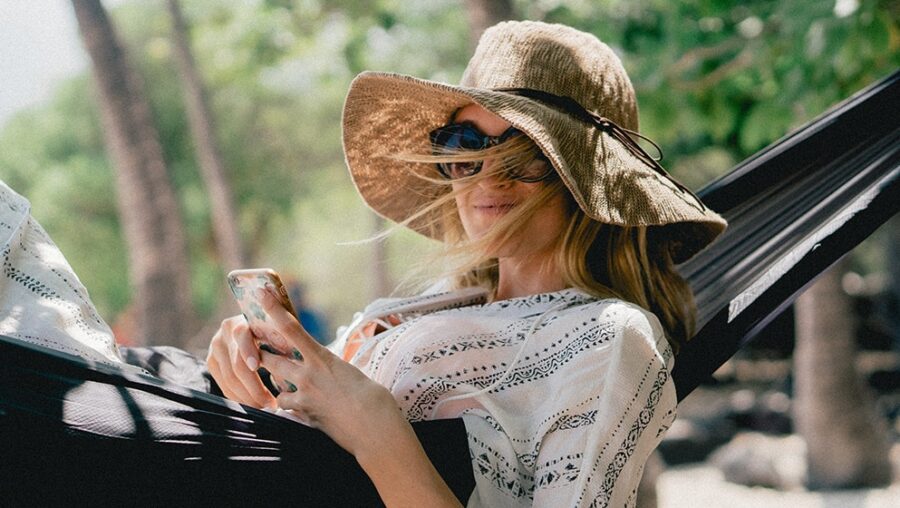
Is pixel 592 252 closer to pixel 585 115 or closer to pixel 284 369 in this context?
pixel 585 115

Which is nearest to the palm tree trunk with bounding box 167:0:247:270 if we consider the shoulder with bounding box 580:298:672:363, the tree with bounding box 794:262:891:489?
the tree with bounding box 794:262:891:489

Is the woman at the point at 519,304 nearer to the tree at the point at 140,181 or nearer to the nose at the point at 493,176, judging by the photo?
the nose at the point at 493,176

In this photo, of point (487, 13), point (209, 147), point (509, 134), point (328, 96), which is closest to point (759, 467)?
point (487, 13)

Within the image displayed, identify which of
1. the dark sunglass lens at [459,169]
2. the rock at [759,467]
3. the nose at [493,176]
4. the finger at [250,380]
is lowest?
the rock at [759,467]

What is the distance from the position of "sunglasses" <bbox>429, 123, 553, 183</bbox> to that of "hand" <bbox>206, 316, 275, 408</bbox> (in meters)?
0.49

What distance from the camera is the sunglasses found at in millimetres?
1837

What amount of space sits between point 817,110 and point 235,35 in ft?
16.6

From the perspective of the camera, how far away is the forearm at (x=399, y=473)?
1.46 metres

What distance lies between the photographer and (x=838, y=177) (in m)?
2.27

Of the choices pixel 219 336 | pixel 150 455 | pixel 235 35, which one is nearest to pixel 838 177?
pixel 219 336

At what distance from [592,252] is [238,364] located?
27.5 inches

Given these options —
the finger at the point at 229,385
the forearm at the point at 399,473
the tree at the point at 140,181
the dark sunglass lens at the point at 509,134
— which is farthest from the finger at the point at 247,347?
the tree at the point at 140,181

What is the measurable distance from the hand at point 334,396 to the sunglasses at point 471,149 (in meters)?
0.52

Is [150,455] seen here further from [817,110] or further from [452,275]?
[817,110]
